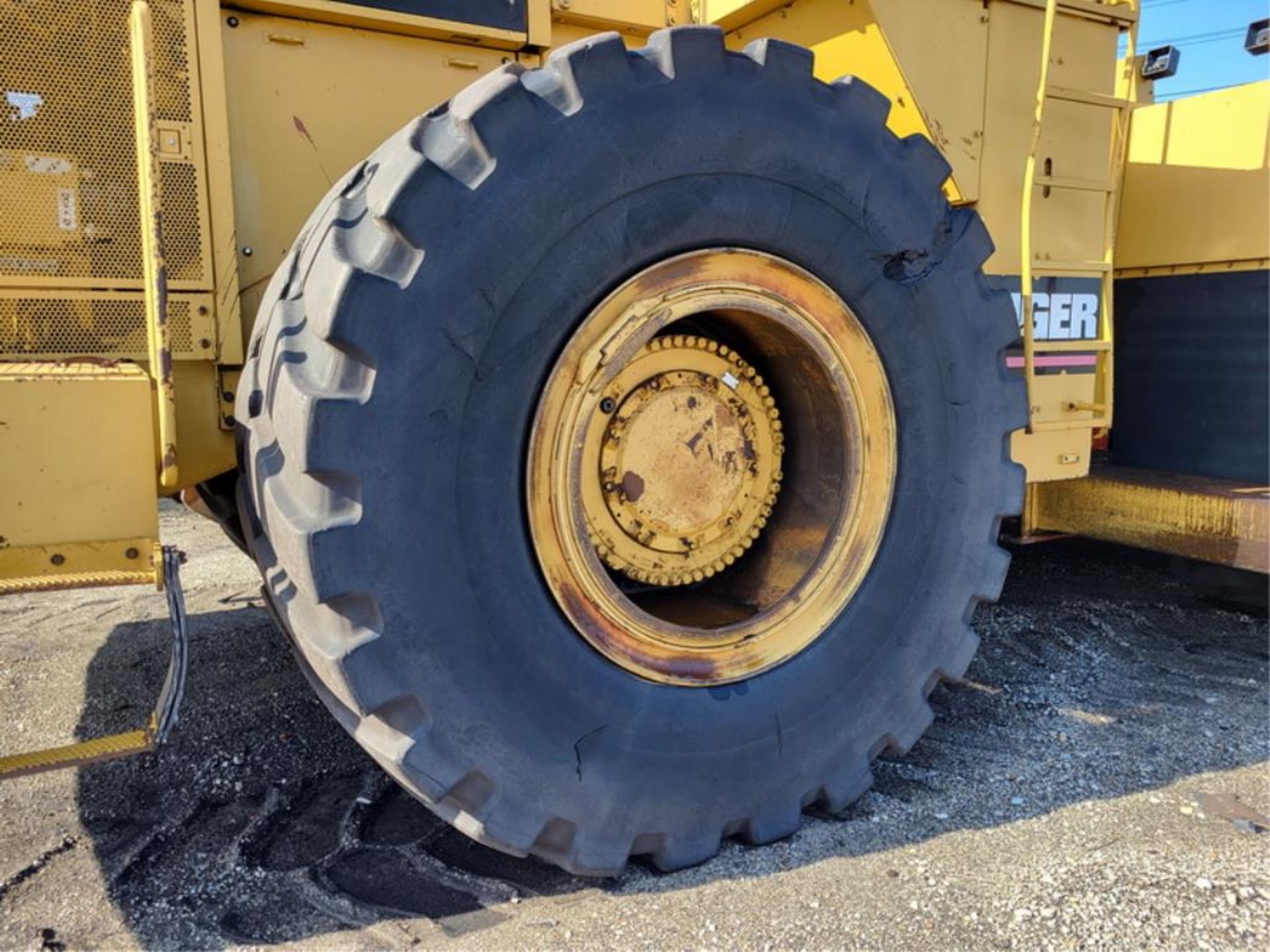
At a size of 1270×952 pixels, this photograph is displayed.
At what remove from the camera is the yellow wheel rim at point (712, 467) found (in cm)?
215

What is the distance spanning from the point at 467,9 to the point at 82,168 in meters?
1.10

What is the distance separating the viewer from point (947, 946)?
2037 mm

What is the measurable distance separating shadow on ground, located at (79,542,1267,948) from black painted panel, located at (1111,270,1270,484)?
29.8 inches

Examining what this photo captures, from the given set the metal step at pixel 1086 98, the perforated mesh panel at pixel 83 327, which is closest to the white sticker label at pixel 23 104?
the perforated mesh panel at pixel 83 327

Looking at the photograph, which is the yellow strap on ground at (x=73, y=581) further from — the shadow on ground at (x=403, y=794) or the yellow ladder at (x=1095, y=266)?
the yellow ladder at (x=1095, y=266)

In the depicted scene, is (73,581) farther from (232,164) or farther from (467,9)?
(467,9)

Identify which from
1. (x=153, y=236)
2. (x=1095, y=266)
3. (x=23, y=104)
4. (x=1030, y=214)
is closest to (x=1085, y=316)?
(x=1095, y=266)

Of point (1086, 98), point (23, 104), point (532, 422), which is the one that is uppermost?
point (1086, 98)

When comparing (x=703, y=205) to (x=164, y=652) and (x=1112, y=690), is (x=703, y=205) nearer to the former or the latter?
(x=1112, y=690)

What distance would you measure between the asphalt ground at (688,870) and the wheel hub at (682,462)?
2.42 ft

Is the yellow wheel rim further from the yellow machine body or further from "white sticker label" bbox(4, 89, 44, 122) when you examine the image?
"white sticker label" bbox(4, 89, 44, 122)

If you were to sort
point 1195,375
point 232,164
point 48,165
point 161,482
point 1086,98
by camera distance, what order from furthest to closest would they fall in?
point 1195,375, point 1086,98, point 232,164, point 48,165, point 161,482

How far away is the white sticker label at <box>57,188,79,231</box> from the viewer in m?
2.41

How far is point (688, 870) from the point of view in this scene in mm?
2277
